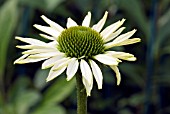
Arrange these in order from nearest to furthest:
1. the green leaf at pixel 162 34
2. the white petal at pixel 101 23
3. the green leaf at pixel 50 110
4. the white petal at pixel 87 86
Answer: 1. the white petal at pixel 87 86
2. the white petal at pixel 101 23
3. the green leaf at pixel 50 110
4. the green leaf at pixel 162 34

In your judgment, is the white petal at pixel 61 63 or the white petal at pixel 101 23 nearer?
the white petal at pixel 61 63

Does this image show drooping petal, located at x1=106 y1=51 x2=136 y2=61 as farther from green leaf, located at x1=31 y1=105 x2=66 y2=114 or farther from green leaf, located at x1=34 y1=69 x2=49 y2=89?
green leaf, located at x1=34 y1=69 x2=49 y2=89

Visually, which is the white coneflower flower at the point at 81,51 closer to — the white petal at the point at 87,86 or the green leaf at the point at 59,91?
the white petal at the point at 87,86

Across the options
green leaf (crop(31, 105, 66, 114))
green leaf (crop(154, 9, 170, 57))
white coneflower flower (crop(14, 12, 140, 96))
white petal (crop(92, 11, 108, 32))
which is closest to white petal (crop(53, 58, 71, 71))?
white coneflower flower (crop(14, 12, 140, 96))

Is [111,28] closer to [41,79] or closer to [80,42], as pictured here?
[80,42]

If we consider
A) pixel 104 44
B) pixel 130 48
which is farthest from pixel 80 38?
pixel 130 48

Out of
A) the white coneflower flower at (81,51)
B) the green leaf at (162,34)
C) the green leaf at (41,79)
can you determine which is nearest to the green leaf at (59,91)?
the green leaf at (41,79)
